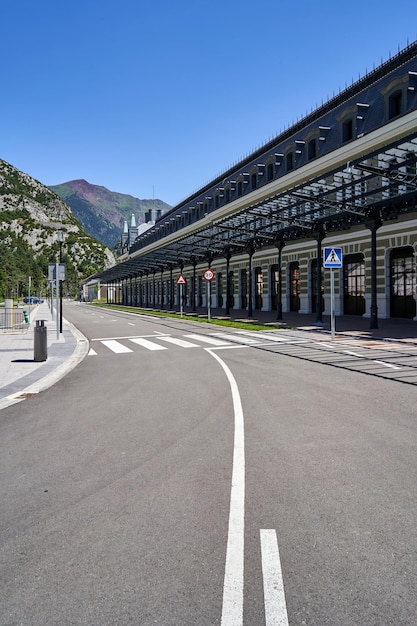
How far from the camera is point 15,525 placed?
353cm

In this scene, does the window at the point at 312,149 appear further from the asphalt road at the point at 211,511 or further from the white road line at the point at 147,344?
the asphalt road at the point at 211,511

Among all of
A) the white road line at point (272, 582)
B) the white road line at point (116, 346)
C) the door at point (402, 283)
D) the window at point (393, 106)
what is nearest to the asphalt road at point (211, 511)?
the white road line at point (272, 582)

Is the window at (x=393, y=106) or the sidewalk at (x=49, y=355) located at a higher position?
the window at (x=393, y=106)

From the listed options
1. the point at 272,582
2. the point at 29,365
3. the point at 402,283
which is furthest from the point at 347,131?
the point at 272,582

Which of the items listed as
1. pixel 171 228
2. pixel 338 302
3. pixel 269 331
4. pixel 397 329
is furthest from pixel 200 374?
pixel 171 228

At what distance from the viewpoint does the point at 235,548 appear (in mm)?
3111

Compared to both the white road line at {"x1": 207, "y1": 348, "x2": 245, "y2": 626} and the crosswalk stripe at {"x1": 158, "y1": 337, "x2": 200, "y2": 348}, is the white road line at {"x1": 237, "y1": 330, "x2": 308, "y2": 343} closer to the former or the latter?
the crosswalk stripe at {"x1": 158, "y1": 337, "x2": 200, "y2": 348}

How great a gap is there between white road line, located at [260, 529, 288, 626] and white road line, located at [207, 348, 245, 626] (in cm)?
14

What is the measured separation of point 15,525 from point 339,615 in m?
2.44

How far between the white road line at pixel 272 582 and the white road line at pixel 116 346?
40.6 feet

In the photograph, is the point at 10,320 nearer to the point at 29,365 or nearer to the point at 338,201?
the point at 29,365

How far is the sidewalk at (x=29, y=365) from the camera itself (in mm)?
8867

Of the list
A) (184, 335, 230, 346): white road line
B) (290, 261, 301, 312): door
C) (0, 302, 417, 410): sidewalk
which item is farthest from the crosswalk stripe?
(290, 261, 301, 312): door

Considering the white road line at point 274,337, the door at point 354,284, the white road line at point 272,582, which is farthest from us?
the door at point 354,284
